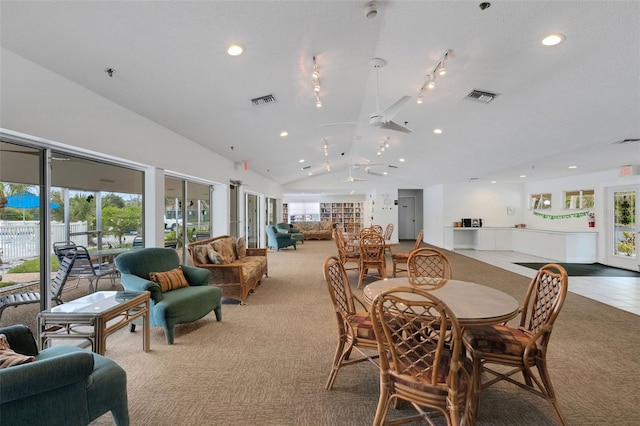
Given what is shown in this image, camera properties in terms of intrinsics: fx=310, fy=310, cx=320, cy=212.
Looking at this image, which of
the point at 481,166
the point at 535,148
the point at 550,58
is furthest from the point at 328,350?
the point at 481,166

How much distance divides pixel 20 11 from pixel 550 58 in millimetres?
4319

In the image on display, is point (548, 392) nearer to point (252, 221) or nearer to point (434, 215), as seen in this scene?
point (252, 221)

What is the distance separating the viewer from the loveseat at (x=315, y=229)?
48.6 feet

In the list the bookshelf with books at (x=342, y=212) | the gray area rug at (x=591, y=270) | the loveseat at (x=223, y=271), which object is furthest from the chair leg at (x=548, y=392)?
the bookshelf with books at (x=342, y=212)

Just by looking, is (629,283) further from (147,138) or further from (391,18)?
(147,138)

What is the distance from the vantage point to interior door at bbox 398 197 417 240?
15.5 meters

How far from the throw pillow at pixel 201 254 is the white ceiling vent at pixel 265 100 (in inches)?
86.3

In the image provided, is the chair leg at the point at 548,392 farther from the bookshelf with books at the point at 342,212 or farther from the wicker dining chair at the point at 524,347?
the bookshelf with books at the point at 342,212

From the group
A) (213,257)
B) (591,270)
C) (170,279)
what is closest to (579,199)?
(591,270)

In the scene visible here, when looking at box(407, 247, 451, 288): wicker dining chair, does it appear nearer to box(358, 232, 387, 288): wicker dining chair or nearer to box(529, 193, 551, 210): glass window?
box(358, 232, 387, 288): wicker dining chair

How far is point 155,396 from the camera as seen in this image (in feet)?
7.46

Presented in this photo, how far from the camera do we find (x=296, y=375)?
8.40 ft

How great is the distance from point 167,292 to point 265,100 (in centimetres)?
268

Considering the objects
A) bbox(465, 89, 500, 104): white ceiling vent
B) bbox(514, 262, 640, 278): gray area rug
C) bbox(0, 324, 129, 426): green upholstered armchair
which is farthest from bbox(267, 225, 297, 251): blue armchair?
bbox(0, 324, 129, 426): green upholstered armchair
